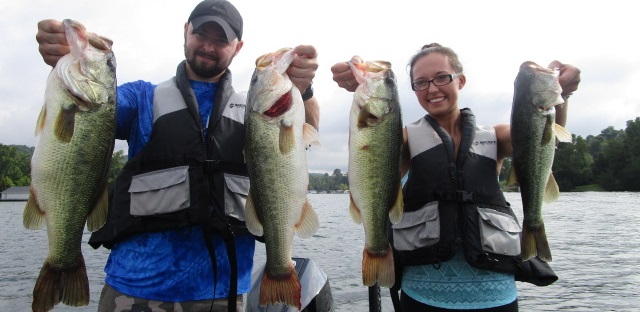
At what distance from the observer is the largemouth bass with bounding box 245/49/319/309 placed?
3619mm

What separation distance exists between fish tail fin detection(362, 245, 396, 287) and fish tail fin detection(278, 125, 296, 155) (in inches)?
42.4

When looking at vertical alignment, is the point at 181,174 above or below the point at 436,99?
below

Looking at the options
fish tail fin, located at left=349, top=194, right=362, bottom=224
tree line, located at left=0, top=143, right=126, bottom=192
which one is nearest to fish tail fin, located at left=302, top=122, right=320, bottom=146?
fish tail fin, located at left=349, top=194, right=362, bottom=224

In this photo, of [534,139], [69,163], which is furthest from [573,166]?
[69,163]

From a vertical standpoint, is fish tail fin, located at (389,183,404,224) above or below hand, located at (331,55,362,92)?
below

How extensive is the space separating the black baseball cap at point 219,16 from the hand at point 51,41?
105 cm

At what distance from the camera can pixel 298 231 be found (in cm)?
378

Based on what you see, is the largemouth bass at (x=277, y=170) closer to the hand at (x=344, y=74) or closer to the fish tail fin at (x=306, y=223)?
the fish tail fin at (x=306, y=223)

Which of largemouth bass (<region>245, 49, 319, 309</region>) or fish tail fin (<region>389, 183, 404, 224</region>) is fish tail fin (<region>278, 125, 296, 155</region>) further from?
fish tail fin (<region>389, 183, 404, 224</region>)

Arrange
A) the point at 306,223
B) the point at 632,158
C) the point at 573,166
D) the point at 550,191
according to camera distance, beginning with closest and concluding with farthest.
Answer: the point at 306,223 → the point at 550,191 → the point at 573,166 → the point at 632,158

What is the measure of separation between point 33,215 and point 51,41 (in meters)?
1.28

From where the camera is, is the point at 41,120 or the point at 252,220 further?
the point at 252,220

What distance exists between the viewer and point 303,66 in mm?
3773

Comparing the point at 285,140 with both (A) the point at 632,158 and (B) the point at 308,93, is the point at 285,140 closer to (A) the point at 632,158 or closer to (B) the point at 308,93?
(B) the point at 308,93
